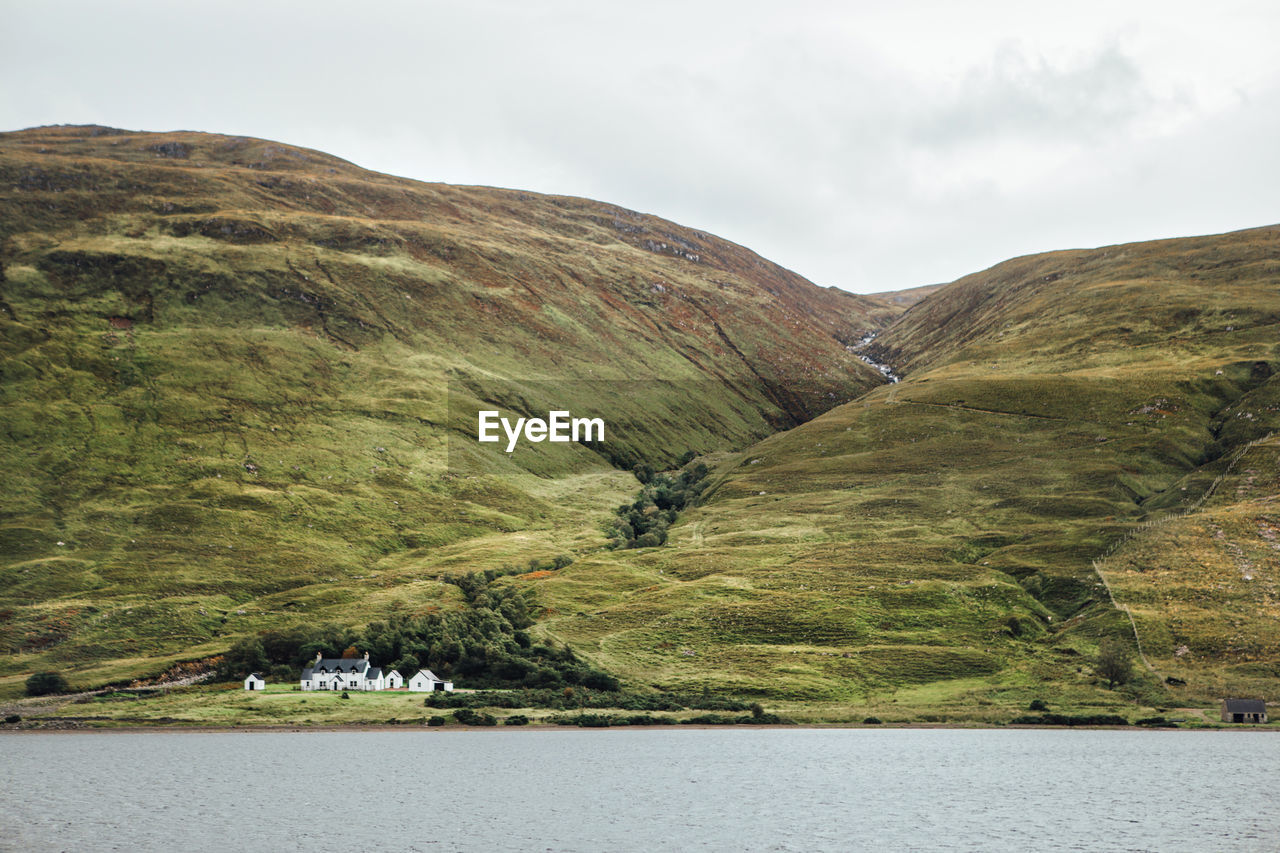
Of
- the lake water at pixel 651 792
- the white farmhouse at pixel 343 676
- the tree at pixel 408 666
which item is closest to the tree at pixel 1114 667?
the lake water at pixel 651 792

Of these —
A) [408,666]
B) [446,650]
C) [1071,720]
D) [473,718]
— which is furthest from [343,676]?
[1071,720]

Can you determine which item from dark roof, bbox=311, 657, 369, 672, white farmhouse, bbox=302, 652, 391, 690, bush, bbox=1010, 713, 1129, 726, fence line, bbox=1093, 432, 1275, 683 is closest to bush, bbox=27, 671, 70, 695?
white farmhouse, bbox=302, 652, 391, 690

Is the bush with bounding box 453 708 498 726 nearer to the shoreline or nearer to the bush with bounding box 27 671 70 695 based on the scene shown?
the shoreline

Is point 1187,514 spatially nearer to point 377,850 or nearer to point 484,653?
point 484,653

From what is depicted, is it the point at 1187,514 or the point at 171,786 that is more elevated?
the point at 1187,514

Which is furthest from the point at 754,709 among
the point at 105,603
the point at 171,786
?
the point at 105,603

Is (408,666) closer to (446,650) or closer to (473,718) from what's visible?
(446,650)
